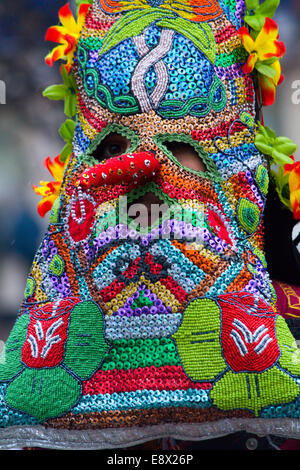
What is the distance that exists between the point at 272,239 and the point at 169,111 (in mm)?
356

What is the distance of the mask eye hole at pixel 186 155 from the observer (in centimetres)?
127

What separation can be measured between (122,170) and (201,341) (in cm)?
34

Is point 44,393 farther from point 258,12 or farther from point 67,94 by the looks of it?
point 258,12

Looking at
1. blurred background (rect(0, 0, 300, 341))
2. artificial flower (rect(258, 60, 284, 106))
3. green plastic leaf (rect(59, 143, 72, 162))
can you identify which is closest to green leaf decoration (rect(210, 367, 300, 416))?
artificial flower (rect(258, 60, 284, 106))

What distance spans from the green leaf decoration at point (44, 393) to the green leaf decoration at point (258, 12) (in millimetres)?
812

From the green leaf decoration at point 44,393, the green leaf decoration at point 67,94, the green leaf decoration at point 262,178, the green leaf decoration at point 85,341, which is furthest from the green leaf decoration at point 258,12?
the green leaf decoration at point 44,393

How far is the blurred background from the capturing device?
208 cm

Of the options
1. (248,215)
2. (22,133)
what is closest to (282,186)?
(248,215)

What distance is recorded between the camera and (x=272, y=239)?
1.39 m

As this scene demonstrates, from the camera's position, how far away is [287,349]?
113 cm

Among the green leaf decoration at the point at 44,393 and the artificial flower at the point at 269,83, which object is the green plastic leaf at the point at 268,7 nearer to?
the artificial flower at the point at 269,83

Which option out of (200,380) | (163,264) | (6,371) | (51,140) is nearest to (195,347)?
(200,380)

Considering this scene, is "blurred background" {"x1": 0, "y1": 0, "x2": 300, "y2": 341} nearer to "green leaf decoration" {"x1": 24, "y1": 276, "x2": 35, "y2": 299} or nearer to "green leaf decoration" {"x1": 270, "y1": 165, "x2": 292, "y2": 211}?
"green leaf decoration" {"x1": 24, "y1": 276, "x2": 35, "y2": 299}

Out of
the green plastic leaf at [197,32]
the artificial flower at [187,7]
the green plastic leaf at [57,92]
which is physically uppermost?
the artificial flower at [187,7]
